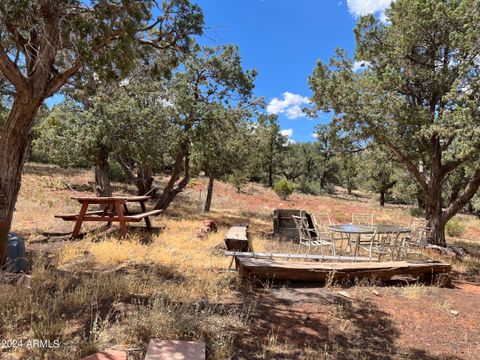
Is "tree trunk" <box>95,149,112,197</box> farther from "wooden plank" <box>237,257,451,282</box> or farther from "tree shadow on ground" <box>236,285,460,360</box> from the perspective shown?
"tree shadow on ground" <box>236,285,460,360</box>

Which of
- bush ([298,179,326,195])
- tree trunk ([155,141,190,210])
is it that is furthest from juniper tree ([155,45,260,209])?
bush ([298,179,326,195])

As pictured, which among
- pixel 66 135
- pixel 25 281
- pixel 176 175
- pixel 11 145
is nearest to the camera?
pixel 25 281

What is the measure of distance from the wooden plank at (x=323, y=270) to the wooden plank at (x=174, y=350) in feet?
7.64

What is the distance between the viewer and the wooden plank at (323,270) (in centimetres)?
530

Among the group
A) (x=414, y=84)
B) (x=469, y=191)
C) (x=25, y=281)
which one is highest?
(x=414, y=84)

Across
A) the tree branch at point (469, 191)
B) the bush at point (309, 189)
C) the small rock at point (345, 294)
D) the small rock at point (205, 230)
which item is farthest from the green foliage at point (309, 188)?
the small rock at point (345, 294)

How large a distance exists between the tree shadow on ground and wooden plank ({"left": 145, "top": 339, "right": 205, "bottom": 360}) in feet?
1.41

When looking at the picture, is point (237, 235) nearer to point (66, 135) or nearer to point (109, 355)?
point (109, 355)

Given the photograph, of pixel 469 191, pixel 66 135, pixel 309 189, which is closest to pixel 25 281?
pixel 66 135

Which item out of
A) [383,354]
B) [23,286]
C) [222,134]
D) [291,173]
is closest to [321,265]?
[383,354]

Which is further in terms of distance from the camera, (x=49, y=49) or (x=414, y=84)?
(x=414, y=84)

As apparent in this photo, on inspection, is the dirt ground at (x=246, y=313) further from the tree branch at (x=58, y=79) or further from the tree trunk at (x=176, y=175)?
the tree trunk at (x=176, y=175)

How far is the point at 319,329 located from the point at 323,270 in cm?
174

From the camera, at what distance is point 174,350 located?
2.86 m
